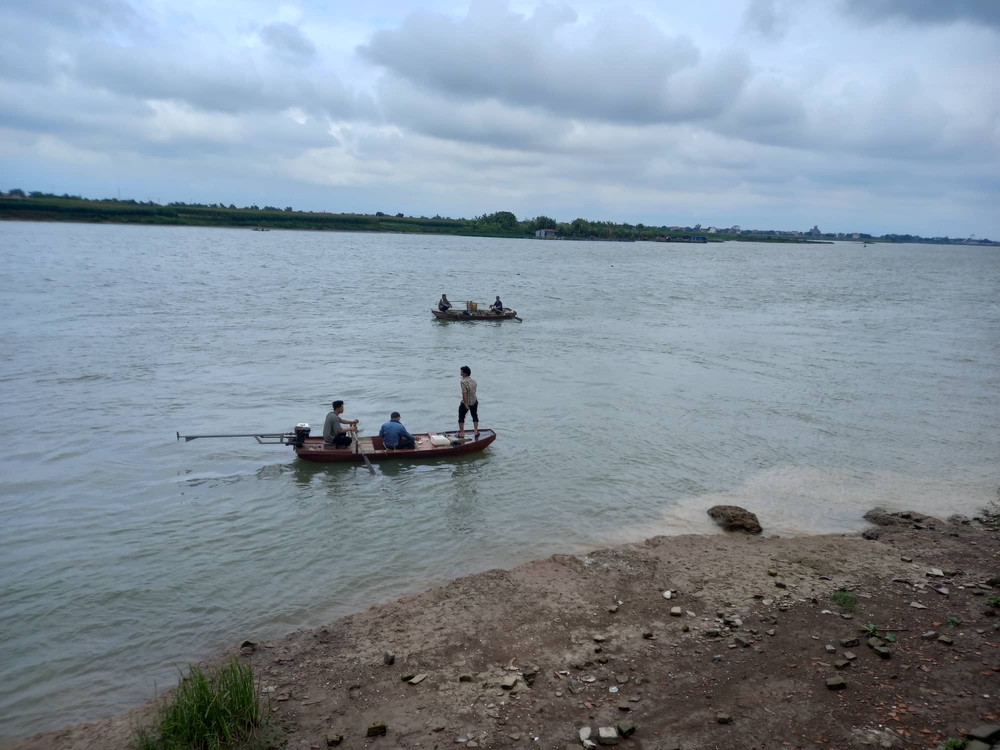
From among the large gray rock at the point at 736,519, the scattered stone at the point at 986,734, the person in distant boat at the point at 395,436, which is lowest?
the large gray rock at the point at 736,519

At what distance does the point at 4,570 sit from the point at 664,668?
35.6ft

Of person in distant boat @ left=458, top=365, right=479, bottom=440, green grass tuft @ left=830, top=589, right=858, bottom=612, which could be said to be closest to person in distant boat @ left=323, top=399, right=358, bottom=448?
person in distant boat @ left=458, top=365, right=479, bottom=440

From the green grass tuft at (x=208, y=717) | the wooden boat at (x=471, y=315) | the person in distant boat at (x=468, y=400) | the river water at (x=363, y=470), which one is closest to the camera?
the green grass tuft at (x=208, y=717)

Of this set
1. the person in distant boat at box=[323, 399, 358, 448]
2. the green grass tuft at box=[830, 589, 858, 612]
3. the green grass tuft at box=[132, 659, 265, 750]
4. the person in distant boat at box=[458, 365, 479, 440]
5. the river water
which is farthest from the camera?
the person in distant boat at box=[458, 365, 479, 440]

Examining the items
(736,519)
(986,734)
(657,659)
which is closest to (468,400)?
(736,519)

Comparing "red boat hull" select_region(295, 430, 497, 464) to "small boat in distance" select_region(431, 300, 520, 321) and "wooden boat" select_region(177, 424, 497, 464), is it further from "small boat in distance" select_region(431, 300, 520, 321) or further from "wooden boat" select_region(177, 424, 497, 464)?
"small boat in distance" select_region(431, 300, 520, 321)

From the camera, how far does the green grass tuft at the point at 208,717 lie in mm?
6258

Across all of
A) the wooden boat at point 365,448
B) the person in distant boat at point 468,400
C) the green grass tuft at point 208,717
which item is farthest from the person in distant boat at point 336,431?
the green grass tuft at point 208,717

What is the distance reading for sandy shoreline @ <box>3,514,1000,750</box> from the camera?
649 cm

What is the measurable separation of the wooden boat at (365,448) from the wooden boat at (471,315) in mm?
23078

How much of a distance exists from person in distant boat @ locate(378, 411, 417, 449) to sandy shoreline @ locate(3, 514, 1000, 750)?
6.12m

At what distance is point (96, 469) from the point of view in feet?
49.9

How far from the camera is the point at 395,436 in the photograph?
A: 15734mm

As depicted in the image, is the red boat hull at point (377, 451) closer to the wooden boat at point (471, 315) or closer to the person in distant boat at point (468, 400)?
the person in distant boat at point (468, 400)
